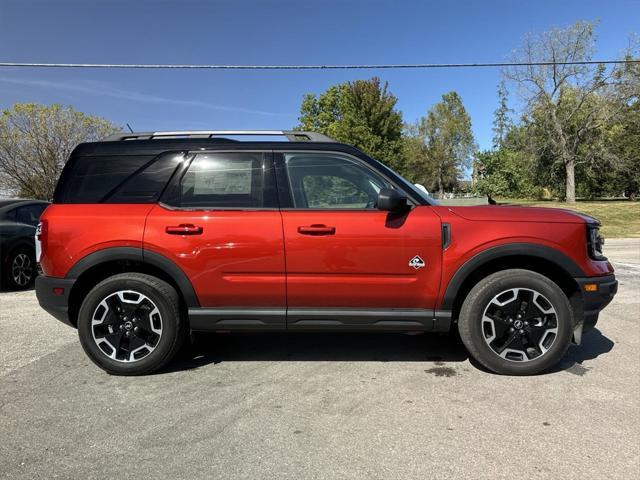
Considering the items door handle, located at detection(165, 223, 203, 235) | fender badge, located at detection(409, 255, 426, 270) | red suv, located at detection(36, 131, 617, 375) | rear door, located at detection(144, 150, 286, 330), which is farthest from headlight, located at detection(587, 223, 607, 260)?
door handle, located at detection(165, 223, 203, 235)

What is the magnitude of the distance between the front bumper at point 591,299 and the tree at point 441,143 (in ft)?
175

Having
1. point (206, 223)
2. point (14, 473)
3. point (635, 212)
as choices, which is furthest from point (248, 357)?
point (635, 212)

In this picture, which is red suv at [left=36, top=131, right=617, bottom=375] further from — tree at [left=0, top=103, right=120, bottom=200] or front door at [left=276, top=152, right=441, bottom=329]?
tree at [left=0, top=103, right=120, bottom=200]

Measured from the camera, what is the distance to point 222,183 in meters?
3.99

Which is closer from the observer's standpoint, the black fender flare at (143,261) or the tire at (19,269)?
the black fender flare at (143,261)

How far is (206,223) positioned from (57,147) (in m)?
31.9

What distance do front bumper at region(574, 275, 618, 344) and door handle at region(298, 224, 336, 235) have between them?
6.73 feet

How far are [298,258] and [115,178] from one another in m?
1.79

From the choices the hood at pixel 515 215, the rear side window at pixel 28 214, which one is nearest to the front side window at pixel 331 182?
the hood at pixel 515 215

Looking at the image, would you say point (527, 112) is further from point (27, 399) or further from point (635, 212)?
point (27, 399)

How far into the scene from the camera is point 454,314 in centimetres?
406

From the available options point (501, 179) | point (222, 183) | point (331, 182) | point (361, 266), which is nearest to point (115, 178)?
point (222, 183)

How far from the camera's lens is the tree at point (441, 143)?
56531 mm

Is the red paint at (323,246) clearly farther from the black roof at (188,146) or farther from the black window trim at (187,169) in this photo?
the black roof at (188,146)
